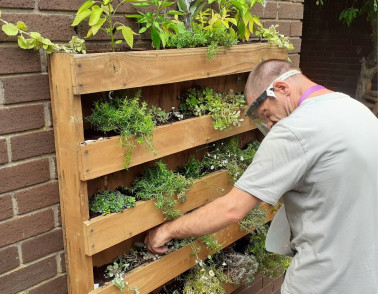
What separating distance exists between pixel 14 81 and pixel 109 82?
0.40 m

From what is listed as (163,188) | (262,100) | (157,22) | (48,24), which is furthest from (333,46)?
(48,24)

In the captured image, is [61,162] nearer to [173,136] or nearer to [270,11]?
[173,136]

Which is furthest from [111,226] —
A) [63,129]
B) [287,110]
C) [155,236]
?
[287,110]

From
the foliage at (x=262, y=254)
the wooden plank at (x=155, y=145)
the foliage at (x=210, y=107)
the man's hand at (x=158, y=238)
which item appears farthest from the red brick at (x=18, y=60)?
the foliage at (x=262, y=254)

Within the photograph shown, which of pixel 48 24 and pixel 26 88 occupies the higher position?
pixel 48 24

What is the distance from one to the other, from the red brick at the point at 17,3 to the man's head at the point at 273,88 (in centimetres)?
114

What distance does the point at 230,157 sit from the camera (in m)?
2.79

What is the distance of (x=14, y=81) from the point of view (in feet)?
5.97

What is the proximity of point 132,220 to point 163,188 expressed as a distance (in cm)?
24

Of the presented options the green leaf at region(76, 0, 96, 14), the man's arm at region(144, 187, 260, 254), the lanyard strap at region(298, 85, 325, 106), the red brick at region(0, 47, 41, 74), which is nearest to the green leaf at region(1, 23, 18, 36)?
the red brick at region(0, 47, 41, 74)

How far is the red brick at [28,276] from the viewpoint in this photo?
1965mm

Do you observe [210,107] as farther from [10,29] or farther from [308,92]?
[10,29]

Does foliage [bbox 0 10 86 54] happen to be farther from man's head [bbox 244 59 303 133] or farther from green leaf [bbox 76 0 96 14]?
man's head [bbox 244 59 303 133]

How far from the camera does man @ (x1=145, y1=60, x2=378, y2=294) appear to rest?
1.93 m
